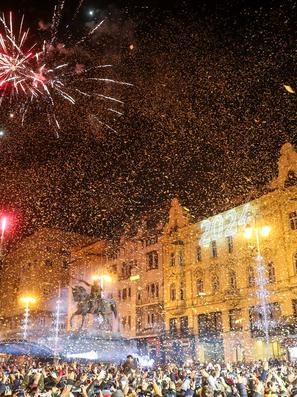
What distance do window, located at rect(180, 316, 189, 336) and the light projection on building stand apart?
9.55 meters

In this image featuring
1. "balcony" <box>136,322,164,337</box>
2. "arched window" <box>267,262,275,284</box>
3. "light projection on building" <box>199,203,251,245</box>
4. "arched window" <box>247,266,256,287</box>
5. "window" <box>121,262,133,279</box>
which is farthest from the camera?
"window" <box>121,262,133,279</box>

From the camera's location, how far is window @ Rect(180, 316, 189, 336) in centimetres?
5072

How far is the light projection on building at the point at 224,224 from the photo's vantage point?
156ft

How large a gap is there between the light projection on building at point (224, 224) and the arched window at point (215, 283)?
4465mm

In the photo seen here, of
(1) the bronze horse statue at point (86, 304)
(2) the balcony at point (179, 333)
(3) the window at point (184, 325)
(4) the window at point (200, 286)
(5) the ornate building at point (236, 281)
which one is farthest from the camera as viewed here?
(4) the window at point (200, 286)

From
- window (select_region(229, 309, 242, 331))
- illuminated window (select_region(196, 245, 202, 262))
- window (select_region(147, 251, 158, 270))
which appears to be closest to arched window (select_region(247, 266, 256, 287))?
window (select_region(229, 309, 242, 331))

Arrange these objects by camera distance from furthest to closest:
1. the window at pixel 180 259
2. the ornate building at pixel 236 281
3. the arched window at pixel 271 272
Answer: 1. the window at pixel 180 259
2. the arched window at pixel 271 272
3. the ornate building at pixel 236 281

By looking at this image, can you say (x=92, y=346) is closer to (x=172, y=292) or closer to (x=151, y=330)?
(x=172, y=292)

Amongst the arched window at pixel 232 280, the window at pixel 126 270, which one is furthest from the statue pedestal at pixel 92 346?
the window at pixel 126 270

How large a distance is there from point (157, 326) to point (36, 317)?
2611 cm

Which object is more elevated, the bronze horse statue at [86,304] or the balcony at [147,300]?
the balcony at [147,300]

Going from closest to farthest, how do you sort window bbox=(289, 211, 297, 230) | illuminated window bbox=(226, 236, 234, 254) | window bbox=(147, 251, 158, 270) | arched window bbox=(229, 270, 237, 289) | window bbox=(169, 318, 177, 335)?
window bbox=(289, 211, 297, 230), arched window bbox=(229, 270, 237, 289), illuminated window bbox=(226, 236, 234, 254), window bbox=(169, 318, 177, 335), window bbox=(147, 251, 158, 270)

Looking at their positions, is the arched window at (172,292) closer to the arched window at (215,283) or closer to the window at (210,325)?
the window at (210,325)

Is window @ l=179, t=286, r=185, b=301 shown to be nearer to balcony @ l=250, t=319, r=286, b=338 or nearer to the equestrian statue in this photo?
balcony @ l=250, t=319, r=286, b=338
